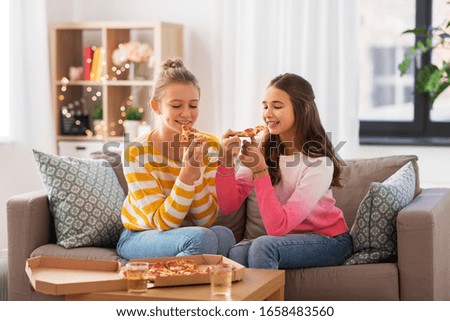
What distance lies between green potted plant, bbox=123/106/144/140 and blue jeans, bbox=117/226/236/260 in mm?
2193

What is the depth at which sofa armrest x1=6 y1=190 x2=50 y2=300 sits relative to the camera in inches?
129

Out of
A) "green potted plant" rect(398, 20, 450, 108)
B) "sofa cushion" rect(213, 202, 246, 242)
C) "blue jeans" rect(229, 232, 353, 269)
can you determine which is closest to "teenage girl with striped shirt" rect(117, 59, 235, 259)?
"blue jeans" rect(229, 232, 353, 269)

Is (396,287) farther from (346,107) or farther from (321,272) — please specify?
(346,107)

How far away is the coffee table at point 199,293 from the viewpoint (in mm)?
2359

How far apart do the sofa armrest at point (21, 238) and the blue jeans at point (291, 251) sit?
82 cm

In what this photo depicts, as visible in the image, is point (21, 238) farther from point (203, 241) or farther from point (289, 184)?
point (289, 184)

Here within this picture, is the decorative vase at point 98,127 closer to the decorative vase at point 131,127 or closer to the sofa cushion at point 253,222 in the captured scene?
the decorative vase at point 131,127

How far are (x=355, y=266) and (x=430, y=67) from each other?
1.99 m

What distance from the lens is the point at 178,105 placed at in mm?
3143

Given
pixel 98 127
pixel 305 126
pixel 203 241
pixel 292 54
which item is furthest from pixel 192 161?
pixel 98 127

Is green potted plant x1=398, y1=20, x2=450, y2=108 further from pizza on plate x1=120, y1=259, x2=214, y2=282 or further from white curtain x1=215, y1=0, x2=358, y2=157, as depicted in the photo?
pizza on plate x1=120, y1=259, x2=214, y2=282

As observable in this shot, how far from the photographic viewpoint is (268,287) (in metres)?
2.53

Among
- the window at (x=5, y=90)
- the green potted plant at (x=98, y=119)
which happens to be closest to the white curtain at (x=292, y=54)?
the green potted plant at (x=98, y=119)
